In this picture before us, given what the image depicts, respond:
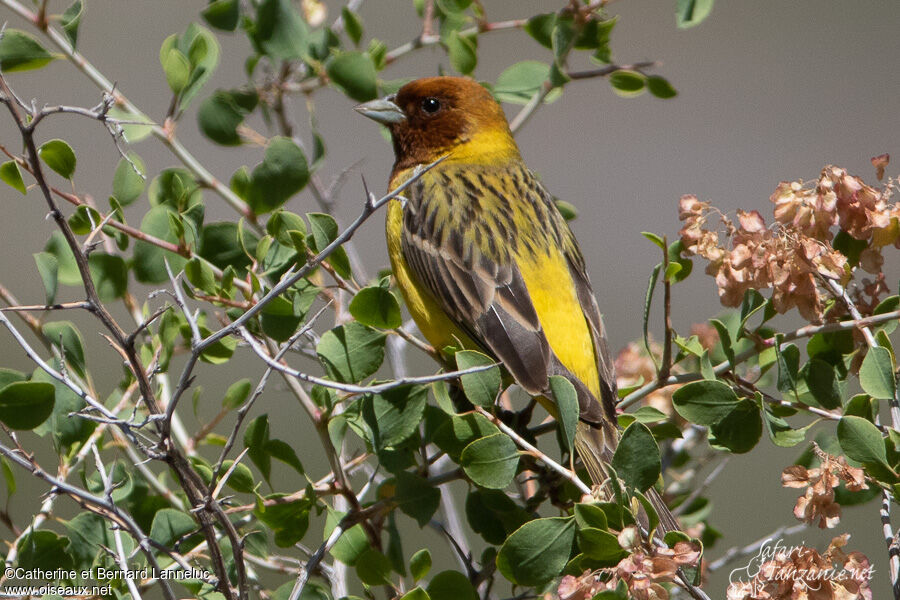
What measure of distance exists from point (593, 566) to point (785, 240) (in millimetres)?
795

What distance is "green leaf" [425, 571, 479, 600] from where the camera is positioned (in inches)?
77.7

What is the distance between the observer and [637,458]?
5.89 ft

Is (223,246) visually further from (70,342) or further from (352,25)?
(352,25)

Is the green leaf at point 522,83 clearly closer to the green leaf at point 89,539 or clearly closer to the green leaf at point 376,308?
the green leaf at point 376,308

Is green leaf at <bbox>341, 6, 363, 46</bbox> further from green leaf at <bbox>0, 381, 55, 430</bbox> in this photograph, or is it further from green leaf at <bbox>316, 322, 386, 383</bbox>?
green leaf at <bbox>0, 381, 55, 430</bbox>

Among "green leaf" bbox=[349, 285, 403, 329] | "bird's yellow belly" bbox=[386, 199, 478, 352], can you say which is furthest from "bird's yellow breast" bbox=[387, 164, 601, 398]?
"green leaf" bbox=[349, 285, 403, 329]

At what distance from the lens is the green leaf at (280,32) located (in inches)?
109

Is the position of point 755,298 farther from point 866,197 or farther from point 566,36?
point 566,36

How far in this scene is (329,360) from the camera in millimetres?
2207

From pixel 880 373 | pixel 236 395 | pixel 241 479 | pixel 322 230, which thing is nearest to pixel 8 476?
pixel 241 479

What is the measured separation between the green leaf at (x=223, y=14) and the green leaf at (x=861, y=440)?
192 centimetres

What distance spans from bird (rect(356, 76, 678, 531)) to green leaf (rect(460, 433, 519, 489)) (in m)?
0.84

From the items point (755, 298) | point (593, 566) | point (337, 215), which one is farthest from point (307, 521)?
point (337, 215)

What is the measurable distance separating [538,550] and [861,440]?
24.2 inches
